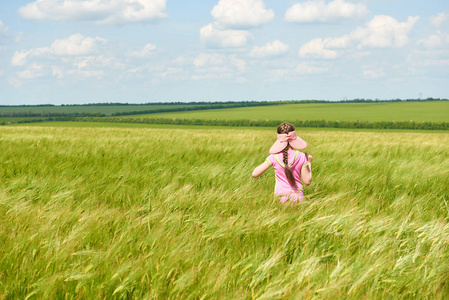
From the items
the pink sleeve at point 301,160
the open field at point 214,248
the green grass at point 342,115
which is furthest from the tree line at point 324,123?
the open field at point 214,248

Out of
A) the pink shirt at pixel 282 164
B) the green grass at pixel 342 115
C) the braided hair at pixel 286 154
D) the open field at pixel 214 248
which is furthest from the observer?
the green grass at pixel 342 115

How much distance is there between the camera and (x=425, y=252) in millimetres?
2287

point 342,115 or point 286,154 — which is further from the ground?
point 286,154

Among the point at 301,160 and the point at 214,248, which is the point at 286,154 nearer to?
the point at 301,160

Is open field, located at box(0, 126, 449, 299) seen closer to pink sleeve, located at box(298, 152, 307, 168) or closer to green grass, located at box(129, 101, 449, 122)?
pink sleeve, located at box(298, 152, 307, 168)

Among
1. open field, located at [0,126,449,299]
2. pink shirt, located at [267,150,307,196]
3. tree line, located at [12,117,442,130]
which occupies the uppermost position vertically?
pink shirt, located at [267,150,307,196]

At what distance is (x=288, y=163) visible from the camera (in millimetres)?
3771

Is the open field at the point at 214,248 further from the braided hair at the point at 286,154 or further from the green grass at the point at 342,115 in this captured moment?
the green grass at the point at 342,115

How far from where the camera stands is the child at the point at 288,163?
12.0ft

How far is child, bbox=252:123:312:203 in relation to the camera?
3.66m

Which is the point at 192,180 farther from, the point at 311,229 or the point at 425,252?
the point at 425,252

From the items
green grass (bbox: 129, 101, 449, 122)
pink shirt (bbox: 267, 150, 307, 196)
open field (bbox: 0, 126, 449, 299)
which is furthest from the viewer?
green grass (bbox: 129, 101, 449, 122)

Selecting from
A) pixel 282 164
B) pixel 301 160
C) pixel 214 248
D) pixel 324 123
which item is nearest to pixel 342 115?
pixel 324 123

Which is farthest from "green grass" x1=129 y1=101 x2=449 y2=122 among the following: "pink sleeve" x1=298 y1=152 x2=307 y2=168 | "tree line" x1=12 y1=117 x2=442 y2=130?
"pink sleeve" x1=298 y1=152 x2=307 y2=168
